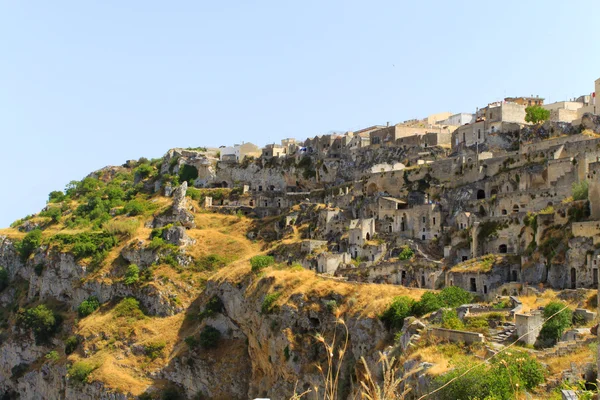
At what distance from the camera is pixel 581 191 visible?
112ft

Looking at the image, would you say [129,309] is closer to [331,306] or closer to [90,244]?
[90,244]

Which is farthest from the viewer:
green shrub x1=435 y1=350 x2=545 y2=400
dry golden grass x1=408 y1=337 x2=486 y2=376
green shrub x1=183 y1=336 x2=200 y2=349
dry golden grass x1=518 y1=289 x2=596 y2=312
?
green shrub x1=183 y1=336 x2=200 y2=349

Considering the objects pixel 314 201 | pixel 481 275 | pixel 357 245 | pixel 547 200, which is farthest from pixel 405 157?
pixel 481 275

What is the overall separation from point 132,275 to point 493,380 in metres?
45.4

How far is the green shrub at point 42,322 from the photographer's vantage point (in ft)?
194

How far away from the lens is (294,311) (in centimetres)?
4062

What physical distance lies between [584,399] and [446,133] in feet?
170

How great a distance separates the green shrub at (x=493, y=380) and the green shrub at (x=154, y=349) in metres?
36.0

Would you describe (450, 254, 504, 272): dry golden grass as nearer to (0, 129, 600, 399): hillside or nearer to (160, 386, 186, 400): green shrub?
(0, 129, 600, 399): hillside

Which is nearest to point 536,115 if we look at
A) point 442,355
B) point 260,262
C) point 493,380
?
point 260,262

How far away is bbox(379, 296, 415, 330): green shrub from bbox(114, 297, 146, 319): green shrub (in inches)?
1099

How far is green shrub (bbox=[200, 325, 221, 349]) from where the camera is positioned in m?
49.2

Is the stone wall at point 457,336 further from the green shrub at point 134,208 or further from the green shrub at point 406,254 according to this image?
the green shrub at point 134,208

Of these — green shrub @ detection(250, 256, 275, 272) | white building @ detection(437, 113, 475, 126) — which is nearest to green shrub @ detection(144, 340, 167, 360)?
green shrub @ detection(250, 256, 275, 272)
